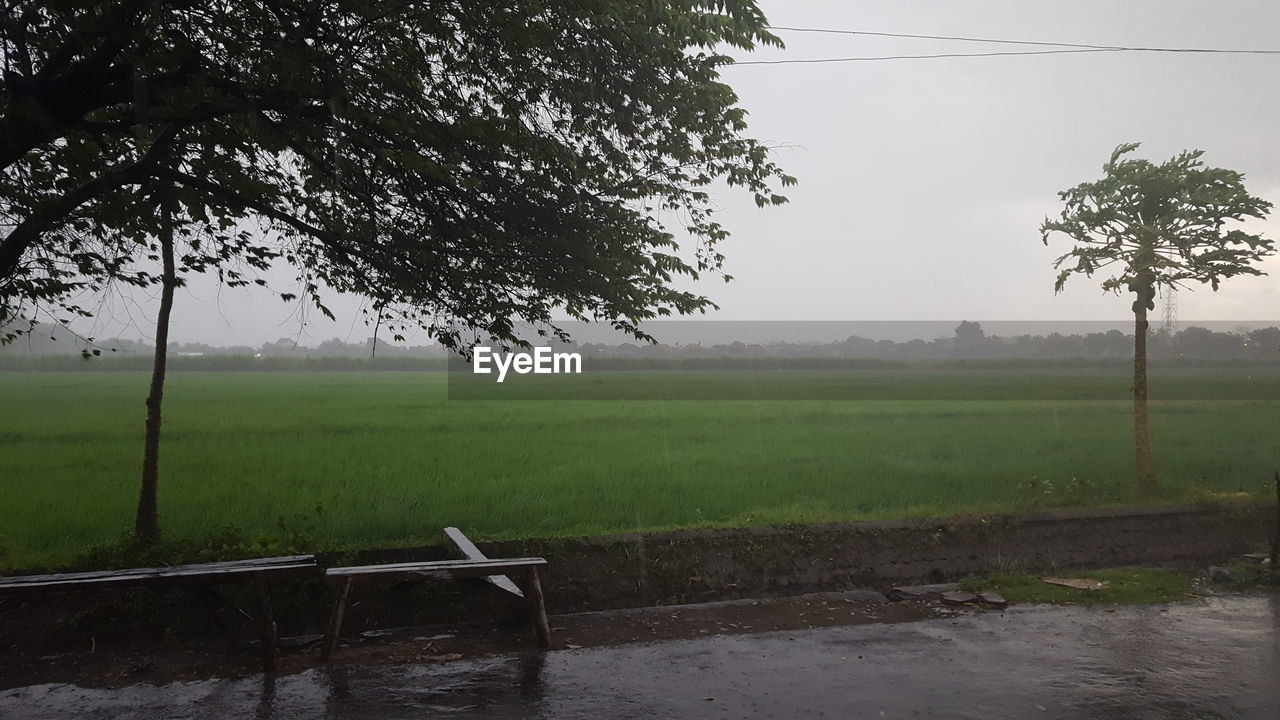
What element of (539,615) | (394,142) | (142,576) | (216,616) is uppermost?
(394,142)

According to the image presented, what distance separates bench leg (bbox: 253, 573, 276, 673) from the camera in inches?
193

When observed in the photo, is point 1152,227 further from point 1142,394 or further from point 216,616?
point 216,616

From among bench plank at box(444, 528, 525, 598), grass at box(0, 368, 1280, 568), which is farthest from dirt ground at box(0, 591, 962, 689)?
grass at box(0, 368, 1280, 568)

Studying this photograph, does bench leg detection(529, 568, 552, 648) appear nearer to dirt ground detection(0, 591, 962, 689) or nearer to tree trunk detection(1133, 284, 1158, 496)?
dirt ground detection(0, 591, 962, 689)

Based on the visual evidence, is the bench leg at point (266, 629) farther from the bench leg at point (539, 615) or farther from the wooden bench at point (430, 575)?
the bench leg at point (539, 615)

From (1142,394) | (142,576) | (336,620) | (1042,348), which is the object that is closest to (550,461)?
(336,620)

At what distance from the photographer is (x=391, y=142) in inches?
237

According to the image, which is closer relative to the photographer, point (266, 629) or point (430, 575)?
point (266, 629)

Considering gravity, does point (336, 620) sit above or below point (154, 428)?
below

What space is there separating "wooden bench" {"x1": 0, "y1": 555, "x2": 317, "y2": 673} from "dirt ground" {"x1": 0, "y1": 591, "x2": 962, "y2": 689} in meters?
0.25

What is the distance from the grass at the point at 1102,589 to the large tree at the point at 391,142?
3411mm

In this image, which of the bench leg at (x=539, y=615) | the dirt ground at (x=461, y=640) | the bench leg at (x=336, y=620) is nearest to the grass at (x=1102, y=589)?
the dirt ground at (x=461, y=640)

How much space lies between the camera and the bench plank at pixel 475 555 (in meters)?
5.44

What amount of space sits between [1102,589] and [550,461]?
20.4 ft
